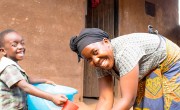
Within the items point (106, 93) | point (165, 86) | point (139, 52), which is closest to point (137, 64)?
point (139, 52)

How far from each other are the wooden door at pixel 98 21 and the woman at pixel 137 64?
160 inches

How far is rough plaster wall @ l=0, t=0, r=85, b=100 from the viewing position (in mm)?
3988

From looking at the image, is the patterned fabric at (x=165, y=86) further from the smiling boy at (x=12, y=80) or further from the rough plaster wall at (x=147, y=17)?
the rough plaster wall at (x=147, y=17)

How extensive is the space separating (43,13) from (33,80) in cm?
214

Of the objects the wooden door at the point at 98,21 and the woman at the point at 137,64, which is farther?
the wooden door at the point at 98,21

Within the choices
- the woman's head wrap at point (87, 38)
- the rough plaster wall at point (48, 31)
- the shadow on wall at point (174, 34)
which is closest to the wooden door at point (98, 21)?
the rough plaster wall at point (48, 31)

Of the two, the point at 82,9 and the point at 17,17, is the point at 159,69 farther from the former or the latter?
the point at 82,9

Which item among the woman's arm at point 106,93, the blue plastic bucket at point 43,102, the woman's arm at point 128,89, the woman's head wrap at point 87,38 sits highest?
the woman's head wrap at point 87,38

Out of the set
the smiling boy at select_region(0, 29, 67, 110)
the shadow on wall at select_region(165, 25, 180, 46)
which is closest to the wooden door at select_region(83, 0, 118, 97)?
the shadow on wall at select_region(165, 25, 180, 46)


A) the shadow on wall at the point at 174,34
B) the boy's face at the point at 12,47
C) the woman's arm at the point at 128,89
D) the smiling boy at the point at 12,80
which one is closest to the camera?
the woman's arm at the point at 128,89

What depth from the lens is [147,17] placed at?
6.48 meters

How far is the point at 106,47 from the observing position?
62.2 inches

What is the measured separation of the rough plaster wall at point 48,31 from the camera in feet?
13.1

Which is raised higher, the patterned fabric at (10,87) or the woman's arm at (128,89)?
the woman's arm at (128,89)
